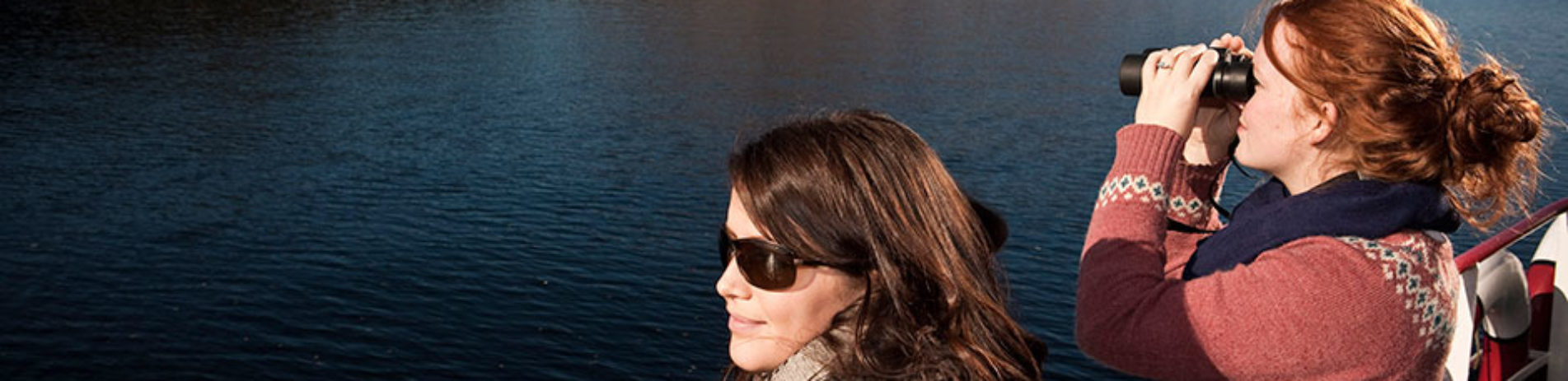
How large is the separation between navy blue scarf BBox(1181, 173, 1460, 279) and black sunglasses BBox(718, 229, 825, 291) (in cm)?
64

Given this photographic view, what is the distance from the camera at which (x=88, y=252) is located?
20.1 meters

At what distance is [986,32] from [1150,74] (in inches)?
1828

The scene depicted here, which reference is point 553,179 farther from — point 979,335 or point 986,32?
point 986,32

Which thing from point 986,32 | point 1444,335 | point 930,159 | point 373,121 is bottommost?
point 986,32

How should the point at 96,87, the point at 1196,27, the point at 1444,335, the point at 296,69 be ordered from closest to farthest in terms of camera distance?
the point at 1444,335 < the point at 96,87 < the point at 296,69 < the point at 1196,27

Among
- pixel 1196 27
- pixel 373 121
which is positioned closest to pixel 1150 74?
pixel 373 121

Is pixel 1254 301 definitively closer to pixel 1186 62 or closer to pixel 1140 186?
pixel 1140 186

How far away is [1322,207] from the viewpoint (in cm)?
207

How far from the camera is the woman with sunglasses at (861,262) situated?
187 cm

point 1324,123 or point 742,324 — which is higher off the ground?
point 1324,123

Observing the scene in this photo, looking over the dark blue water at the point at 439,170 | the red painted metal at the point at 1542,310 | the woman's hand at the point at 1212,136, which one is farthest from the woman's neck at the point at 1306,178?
the dark blue water at the point at 439,170

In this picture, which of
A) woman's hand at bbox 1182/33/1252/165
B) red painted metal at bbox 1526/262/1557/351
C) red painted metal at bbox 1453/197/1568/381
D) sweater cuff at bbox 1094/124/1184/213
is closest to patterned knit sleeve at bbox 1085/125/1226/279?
sweater cuff at bbox 1094/124/1184/213

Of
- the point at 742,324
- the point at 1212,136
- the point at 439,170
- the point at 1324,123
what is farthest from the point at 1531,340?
the point at 439,170

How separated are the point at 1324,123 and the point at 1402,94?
11cm
